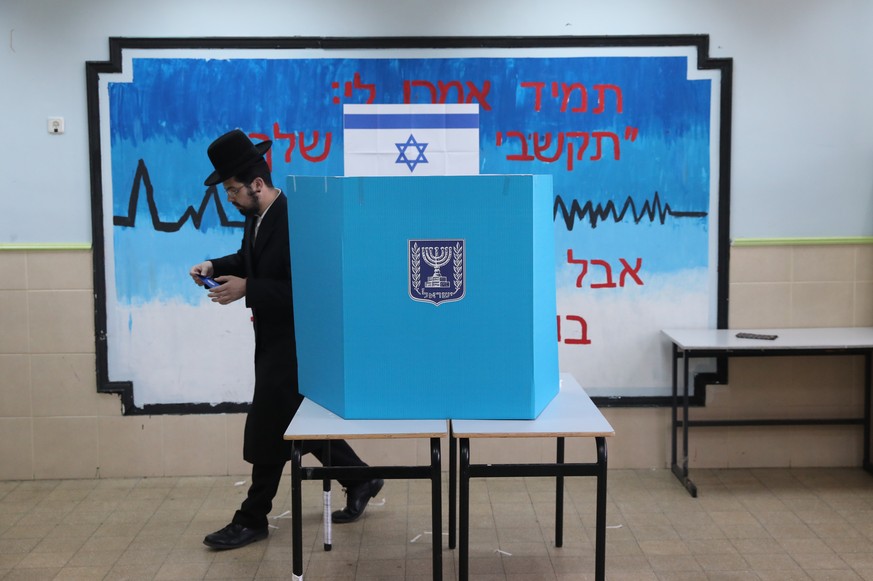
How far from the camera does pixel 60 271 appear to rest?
14.1ft

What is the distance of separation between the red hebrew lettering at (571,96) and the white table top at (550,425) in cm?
182

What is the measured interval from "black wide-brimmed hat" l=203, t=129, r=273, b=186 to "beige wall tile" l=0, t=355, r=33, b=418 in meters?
1.68

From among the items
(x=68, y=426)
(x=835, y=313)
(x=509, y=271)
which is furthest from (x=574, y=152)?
(x=68, y=426)

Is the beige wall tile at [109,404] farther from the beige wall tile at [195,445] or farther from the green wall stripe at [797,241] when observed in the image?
the green wall stripe at [797,241]

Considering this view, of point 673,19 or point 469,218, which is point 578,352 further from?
point 469,218

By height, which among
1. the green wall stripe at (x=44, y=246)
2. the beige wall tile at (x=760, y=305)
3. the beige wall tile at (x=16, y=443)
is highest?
the green wall stripe at (x=44, y=246)

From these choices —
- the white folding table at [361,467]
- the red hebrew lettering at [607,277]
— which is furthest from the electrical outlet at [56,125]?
the red hebrew lettering at [607,277]

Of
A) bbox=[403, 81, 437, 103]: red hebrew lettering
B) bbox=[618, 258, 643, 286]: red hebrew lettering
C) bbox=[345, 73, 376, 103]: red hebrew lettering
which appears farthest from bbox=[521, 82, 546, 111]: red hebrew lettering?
bbox=[618, 258, 643, 286]: red hebrew lettering

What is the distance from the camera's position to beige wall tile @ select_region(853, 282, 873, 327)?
4.42 m

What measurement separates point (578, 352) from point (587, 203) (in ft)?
2.28

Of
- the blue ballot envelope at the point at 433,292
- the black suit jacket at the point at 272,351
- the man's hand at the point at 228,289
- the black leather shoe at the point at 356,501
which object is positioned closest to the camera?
the blue ballot envelope at the point at 433,292

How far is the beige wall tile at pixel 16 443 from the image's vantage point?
436 cm

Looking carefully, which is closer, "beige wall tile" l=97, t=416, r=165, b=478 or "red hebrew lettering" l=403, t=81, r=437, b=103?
"red hebrew lettering" l=403, t=81, r=437, b=103

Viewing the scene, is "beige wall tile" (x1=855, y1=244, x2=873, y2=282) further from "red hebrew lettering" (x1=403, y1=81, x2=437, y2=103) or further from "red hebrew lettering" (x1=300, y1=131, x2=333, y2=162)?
"red hebrew lettering" (x1=300, y1=131, x2=333, y2=162)
